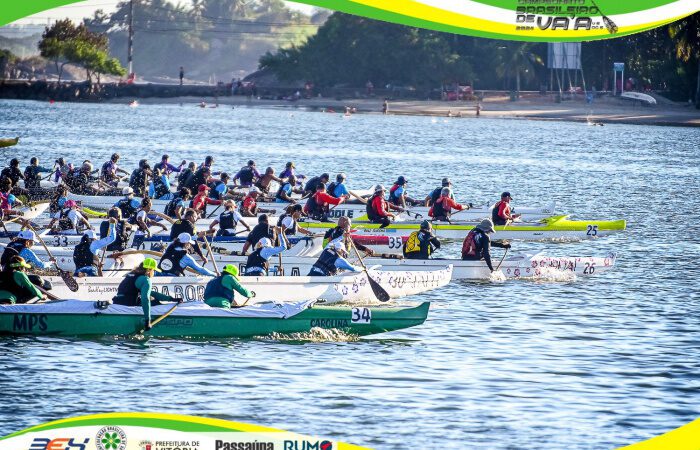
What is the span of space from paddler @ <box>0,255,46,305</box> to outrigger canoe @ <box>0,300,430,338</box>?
0.22m

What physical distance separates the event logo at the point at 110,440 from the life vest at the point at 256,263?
15756 millimetres

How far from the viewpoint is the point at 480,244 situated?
111ft

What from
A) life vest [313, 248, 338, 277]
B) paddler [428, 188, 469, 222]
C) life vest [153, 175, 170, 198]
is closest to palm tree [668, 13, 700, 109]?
paddler [428, 188, 469, 222]

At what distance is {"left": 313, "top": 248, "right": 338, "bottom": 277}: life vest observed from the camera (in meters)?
29.8

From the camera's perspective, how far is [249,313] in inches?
1032

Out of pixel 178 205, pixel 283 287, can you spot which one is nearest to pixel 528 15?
pixel 283 287

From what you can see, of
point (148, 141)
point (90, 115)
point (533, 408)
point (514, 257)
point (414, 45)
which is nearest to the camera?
point (533, 408)

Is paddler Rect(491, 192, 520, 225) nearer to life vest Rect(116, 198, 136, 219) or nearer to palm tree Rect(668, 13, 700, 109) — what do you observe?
life vest Rect(116, 198, 136, 219)

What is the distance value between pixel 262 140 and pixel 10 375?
265 feet

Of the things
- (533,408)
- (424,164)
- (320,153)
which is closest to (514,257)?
(533,408)

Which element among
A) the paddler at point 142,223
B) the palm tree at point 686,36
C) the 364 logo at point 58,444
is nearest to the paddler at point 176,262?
the paddler at point 142,223

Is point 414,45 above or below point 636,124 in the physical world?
above

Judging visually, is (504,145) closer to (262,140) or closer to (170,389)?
(262,140)

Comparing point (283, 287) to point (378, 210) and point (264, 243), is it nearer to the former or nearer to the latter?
point (264, 243)
